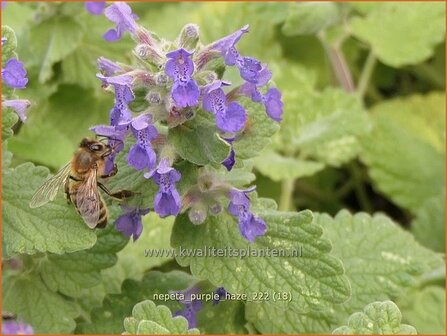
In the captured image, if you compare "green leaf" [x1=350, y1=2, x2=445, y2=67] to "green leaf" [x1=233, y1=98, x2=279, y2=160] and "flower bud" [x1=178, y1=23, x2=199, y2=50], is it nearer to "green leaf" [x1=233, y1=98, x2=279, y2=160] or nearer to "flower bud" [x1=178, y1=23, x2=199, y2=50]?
"green leaf" [x1=233, y1=98, x2=279, y2=160]

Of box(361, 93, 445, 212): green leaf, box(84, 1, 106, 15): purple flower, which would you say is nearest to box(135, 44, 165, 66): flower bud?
box(84, 1, 106, 15): purple flower

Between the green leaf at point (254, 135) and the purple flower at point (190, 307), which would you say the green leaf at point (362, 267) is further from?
the green leaf at point (254, 135)

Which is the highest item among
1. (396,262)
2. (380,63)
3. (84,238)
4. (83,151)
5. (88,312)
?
(83,151)

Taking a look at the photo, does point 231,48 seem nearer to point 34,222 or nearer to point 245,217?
point 245,217

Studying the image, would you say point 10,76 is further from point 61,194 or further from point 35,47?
point 35,47

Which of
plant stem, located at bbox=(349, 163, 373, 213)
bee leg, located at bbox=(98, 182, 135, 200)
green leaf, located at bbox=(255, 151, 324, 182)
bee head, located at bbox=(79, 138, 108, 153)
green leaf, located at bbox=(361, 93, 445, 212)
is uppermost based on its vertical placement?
bee head, located at bbox=(79, 138, 108, 153)

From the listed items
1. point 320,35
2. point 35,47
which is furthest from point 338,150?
point 35,47
